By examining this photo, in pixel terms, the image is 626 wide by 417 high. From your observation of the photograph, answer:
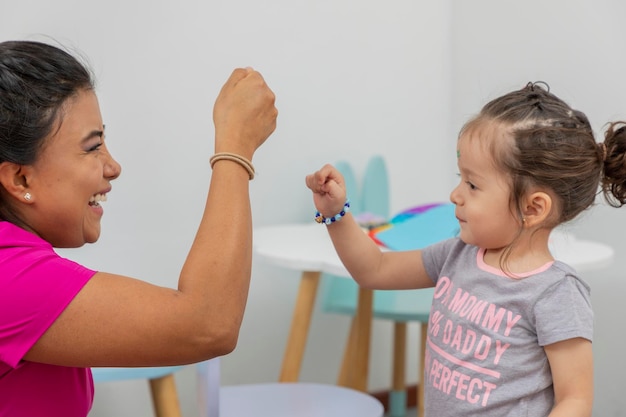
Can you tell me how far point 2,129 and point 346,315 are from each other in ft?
6.37

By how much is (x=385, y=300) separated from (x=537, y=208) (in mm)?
1400

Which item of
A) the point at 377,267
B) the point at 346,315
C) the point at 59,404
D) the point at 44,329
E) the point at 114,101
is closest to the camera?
the point at 44,329

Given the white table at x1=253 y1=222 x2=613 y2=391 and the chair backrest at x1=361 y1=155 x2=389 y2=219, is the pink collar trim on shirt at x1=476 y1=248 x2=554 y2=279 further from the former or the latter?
the chair backrest at x1=361 y1=155 x2=389 y2=219

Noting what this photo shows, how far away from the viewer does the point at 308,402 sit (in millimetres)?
1854

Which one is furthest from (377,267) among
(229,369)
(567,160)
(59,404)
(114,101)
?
(229,369)

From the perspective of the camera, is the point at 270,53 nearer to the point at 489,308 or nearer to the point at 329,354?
the point at 329,354

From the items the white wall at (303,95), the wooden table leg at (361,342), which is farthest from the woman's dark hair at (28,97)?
the wooden table leg at (361,342)

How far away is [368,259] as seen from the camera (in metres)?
1.42

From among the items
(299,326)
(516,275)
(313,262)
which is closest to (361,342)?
(299,326)

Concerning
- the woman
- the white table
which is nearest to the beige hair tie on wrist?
the woman

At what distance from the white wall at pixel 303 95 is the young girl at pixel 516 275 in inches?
48.5

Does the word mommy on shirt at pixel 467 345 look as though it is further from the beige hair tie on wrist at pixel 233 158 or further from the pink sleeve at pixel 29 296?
the pink sleeve at pixel 29 296

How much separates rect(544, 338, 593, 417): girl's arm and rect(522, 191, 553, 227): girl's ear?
0.18 m

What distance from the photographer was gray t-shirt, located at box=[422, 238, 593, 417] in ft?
3.93
